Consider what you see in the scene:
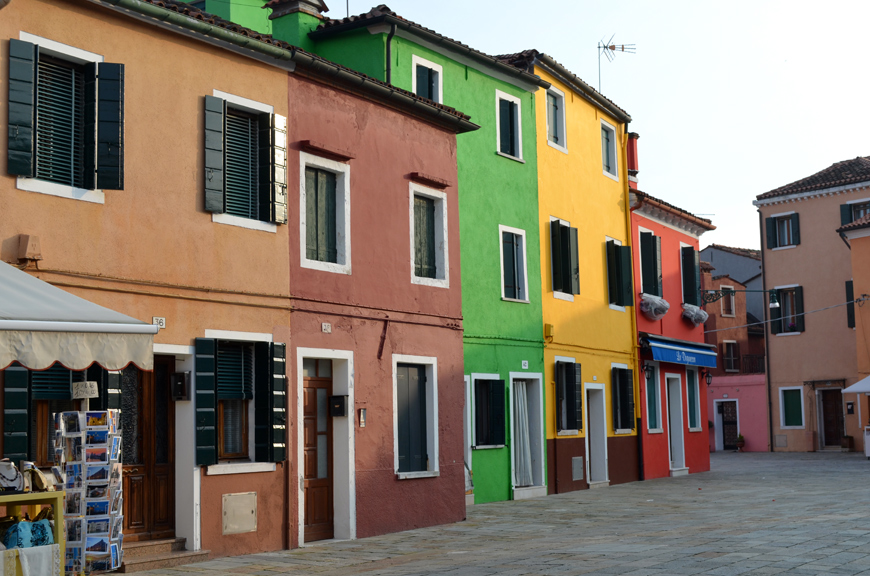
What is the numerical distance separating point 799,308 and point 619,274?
18.2 meters

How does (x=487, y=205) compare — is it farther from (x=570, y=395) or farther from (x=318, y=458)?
(x=318, y=458)

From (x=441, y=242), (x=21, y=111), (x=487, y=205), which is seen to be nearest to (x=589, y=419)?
(x=487, y=205)

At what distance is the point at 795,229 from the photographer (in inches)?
1576

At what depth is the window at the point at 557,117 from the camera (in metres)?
22.3

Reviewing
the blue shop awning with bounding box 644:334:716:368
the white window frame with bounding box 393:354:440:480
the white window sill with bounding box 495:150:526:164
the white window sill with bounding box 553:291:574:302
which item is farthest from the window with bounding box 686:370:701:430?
the white window frame with bounding box 393:354:440:480

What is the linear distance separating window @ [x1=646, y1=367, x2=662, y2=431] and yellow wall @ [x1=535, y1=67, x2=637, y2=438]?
155 centimetres

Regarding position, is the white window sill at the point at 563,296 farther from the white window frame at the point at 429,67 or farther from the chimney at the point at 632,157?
the chimney at the point at 632,157

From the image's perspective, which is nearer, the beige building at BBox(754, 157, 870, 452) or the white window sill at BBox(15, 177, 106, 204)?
the white window sill at BBox(15, 177, 106, 204)

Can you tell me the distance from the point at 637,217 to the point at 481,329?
337 inches

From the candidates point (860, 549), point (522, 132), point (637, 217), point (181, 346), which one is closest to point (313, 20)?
point (522, 132)

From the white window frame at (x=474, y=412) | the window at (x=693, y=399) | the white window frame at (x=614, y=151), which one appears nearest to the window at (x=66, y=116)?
the white window frame at (x=474, y=412)

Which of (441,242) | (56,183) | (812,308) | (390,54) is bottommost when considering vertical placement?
(56,183)

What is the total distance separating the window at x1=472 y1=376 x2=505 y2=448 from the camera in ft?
61.6

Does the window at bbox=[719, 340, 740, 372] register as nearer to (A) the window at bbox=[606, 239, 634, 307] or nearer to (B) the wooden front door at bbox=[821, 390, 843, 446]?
(B) the wooden front door at bbox=[821, 390, 843, 446]
